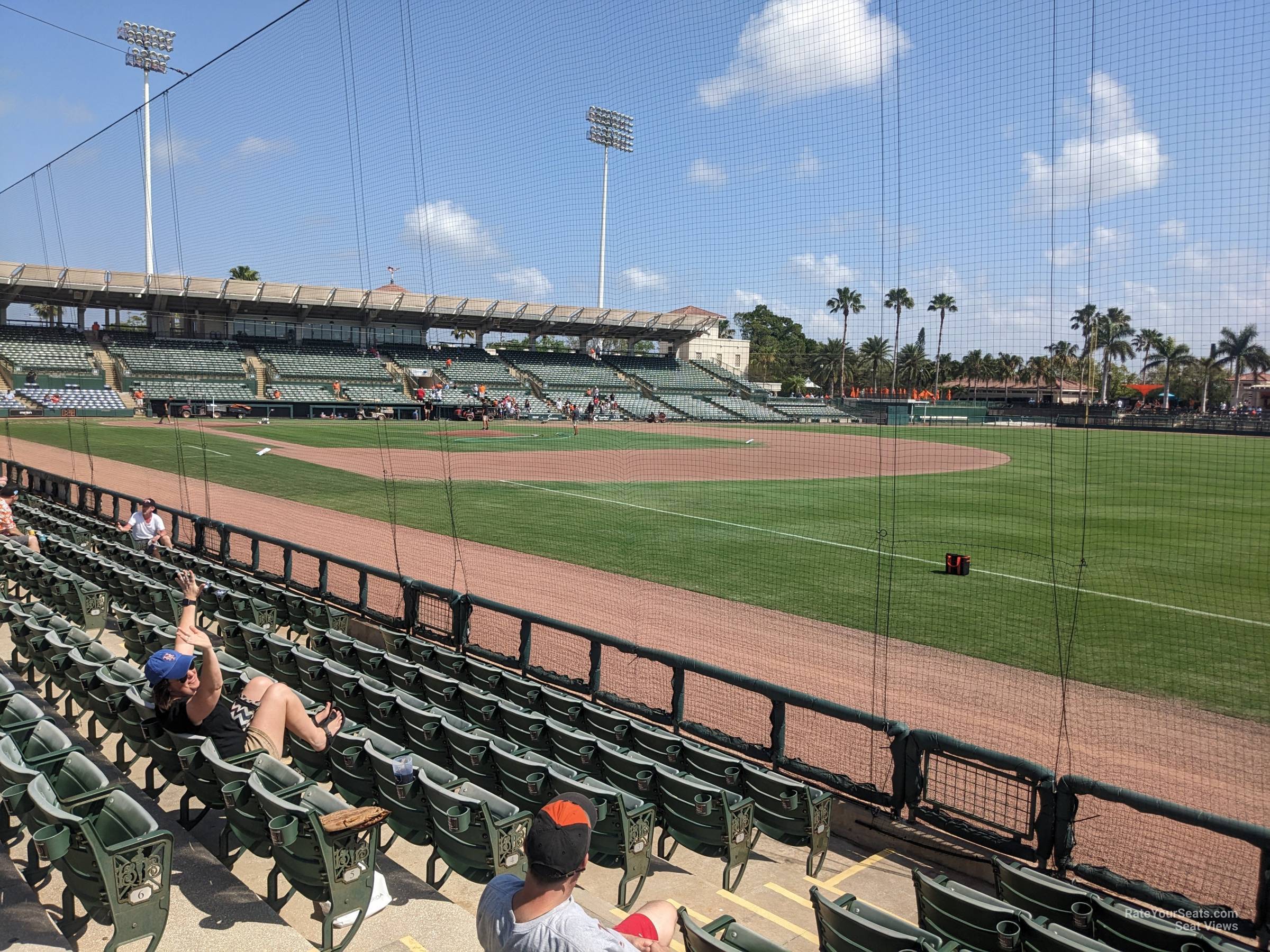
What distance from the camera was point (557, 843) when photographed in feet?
7.94

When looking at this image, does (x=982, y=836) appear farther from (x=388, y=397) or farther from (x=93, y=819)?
(x=388, y=397)

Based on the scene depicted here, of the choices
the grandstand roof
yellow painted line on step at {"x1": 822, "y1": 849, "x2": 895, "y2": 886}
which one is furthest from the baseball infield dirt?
the grandstand roof

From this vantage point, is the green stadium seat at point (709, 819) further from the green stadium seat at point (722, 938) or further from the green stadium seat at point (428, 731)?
the green stadium seat at point (428, 731)

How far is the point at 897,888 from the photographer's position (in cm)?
466

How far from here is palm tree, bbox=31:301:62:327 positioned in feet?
170

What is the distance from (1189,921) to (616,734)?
10.8 feet

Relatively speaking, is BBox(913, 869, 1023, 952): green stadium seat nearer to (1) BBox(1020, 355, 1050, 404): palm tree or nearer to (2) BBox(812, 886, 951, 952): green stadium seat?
(2) BBox(812, 886, 951, 952): green stadium seat

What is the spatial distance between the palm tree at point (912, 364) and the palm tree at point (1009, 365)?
717mm

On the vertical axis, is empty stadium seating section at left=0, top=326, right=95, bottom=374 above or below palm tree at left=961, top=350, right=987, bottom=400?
above

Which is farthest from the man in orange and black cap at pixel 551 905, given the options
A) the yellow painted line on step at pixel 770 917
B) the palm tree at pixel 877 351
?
the palm tree at pixel 877 351

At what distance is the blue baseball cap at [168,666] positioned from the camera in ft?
14.4

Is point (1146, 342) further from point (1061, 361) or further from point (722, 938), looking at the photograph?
point (722, 938)

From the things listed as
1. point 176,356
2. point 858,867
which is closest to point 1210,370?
point 858,867

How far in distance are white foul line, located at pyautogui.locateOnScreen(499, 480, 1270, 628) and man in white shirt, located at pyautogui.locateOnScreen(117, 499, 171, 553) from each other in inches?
365
